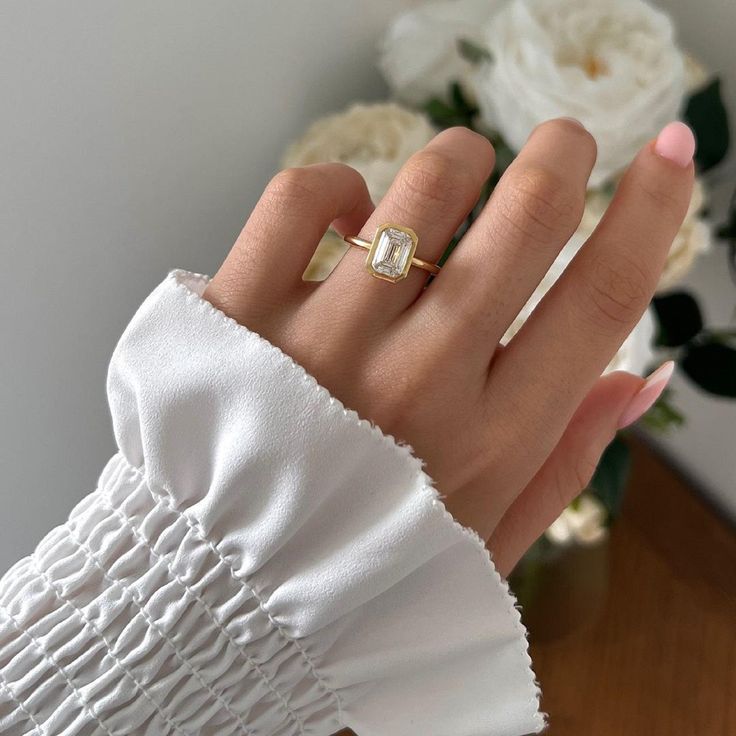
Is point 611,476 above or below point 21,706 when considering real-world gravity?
below

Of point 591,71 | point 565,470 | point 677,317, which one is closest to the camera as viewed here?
point 565,470

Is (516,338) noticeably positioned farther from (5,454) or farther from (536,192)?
(5,454)

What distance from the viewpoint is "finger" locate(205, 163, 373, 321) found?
1.30 feet

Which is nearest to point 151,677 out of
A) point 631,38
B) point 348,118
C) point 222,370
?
point 222,370

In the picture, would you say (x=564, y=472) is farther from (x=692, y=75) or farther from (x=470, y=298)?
(x=692, y=75)

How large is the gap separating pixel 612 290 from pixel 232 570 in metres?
0.24

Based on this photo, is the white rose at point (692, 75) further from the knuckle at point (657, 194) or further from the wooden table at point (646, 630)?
the wooden table at point (646, 630)

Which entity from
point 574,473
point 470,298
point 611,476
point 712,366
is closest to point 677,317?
point 712,366

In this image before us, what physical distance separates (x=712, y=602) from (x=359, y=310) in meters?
0.58

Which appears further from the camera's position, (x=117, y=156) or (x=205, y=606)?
(x=117, y=156)

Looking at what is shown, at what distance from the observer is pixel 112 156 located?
57cm

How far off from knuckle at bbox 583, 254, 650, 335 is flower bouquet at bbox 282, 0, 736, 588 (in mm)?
89

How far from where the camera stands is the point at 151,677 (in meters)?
0.36

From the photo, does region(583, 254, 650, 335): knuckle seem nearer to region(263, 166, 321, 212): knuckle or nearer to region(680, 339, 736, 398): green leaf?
region(263, 166, 321, 212): knuckle
